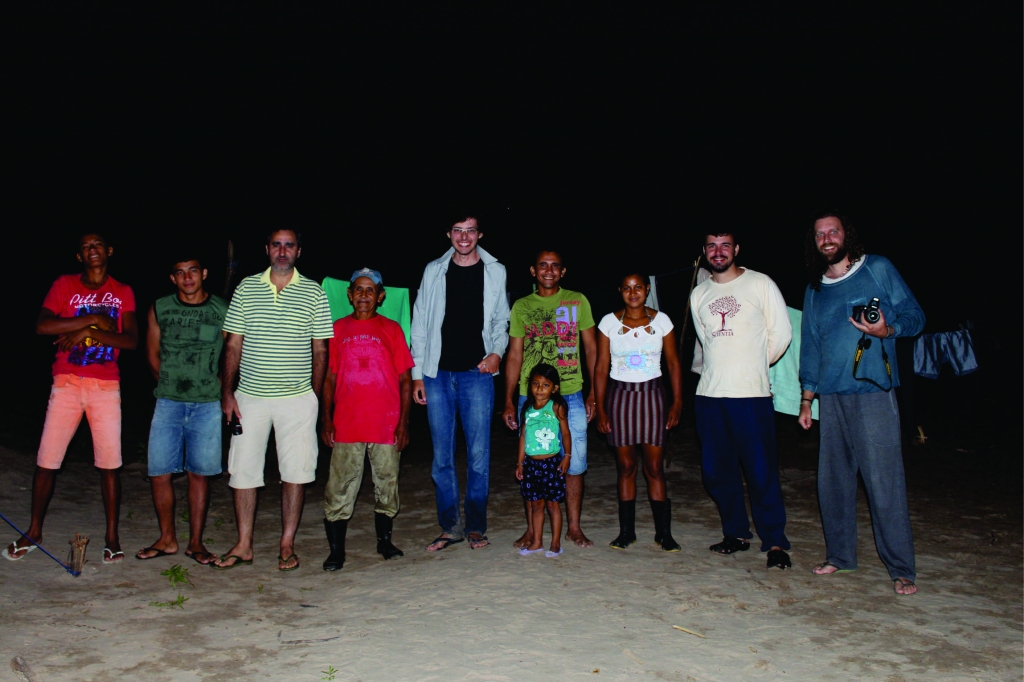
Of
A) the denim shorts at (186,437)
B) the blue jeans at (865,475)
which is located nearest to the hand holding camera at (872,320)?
the blue jeans at (865,475)

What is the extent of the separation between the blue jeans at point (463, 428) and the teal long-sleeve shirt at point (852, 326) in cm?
219

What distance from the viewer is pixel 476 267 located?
525 cm

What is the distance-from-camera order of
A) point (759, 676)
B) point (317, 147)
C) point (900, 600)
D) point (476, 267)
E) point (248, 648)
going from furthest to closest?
point (317, 147)
point (476, 267)
point (900, 600)
point (248, 648)
point (759, 676)

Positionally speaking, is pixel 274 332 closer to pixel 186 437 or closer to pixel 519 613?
pixel 186 437

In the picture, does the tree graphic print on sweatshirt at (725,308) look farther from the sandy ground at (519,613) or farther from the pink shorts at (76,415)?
the pink shorts at (76,415)

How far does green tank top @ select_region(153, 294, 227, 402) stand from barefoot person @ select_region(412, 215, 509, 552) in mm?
1340

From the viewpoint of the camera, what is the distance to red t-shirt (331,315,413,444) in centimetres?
488

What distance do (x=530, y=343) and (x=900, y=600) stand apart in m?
2.72

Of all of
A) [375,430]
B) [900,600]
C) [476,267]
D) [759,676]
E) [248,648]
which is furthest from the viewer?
[476,267]

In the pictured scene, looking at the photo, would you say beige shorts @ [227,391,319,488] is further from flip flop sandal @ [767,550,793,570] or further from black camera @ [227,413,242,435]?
flip flop sandal @ [767,550,793,570]

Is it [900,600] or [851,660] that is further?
[900,600]

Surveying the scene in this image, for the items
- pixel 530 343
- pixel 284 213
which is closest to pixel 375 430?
pixel 530 343

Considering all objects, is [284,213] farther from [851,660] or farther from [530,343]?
[851,660]

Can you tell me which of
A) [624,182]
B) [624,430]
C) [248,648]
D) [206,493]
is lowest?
[248,648]
